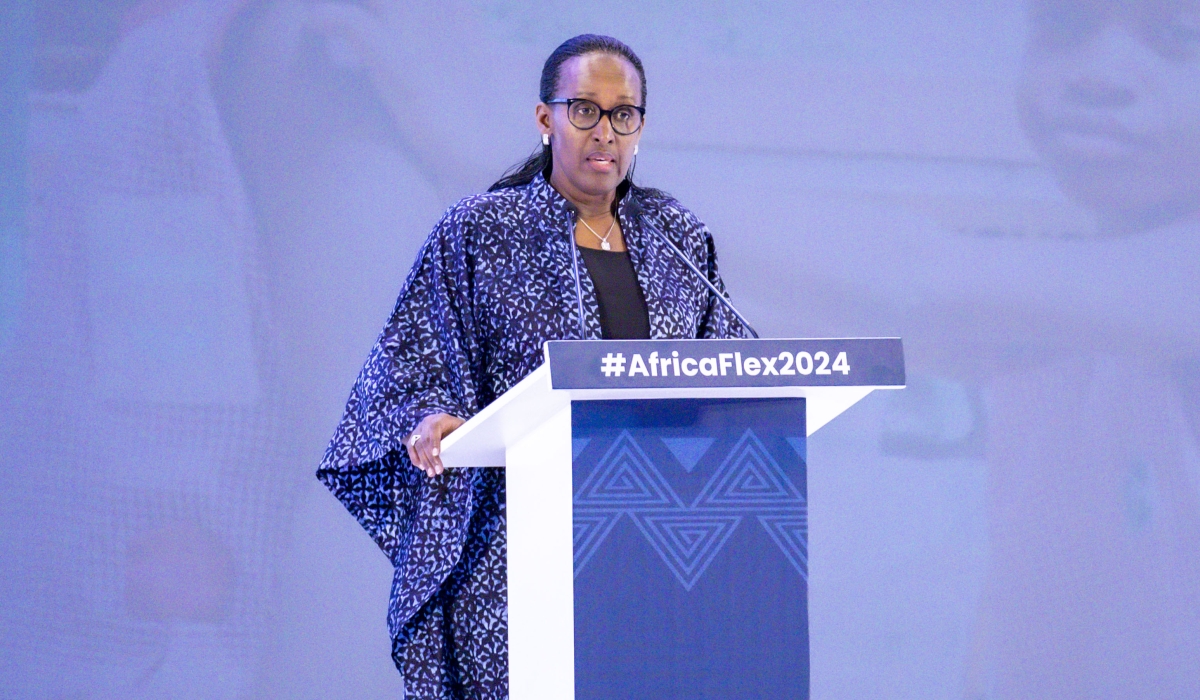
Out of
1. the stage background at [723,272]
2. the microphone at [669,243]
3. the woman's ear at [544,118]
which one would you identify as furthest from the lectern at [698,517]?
the stage background at [723,272]

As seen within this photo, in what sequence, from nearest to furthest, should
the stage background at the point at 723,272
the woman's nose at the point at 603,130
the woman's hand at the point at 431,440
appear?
1. the woman's hand at the point at 431,440
2. the woman's nose at the point at 603,130
3. the stage background at the point at 723,272

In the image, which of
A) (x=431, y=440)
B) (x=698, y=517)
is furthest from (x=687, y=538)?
(x=431, y=440)

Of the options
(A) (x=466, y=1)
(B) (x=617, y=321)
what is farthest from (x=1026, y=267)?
(B) (x=617, y=321)

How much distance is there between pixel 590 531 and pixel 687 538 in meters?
0.11

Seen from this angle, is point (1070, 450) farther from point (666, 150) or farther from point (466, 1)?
point (466, 1)

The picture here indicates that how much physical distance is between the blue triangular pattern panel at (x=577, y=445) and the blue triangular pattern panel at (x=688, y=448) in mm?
82

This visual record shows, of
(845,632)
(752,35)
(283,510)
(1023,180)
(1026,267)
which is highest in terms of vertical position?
(752,35)

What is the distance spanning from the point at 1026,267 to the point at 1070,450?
500 millimetres

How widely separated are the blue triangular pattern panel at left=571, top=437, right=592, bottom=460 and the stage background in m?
1.86

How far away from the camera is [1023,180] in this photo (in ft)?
11.6

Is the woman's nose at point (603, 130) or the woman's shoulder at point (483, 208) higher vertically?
the woman's nose at point (603, 130)

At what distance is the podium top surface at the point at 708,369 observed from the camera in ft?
4.35

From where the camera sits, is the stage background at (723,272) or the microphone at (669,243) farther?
the stage background at (723,272)

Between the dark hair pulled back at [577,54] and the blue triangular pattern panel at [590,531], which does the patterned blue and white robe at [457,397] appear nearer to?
the dark hair pulled back at [577,54]
